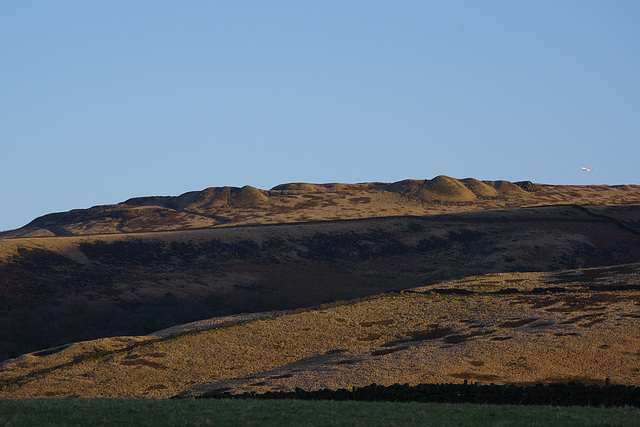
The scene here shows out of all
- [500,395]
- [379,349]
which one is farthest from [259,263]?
[500,395]

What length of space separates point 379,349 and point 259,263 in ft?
195

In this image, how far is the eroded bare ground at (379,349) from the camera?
38.2 m

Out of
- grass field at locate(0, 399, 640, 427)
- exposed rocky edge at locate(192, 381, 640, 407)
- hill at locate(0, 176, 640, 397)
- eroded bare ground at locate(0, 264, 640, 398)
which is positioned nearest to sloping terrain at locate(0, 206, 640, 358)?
hill at locate(0, 176, 640, 397)

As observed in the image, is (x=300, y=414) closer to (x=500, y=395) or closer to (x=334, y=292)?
(x=500, y=395)

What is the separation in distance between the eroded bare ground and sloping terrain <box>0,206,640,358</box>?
1954 centimetres

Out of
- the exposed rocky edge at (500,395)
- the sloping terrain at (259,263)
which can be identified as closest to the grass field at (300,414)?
the exposed rocky edge at (500,395)

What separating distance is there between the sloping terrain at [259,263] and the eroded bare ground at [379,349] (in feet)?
64.1

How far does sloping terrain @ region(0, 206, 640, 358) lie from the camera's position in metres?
75.6

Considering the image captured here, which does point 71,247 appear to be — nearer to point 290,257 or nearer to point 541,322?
point 290,257

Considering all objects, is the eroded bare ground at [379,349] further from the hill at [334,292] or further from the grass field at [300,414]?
the grass field at [300,414]

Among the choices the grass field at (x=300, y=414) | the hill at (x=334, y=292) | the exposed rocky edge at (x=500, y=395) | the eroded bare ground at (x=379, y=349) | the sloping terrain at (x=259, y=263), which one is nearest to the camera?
the grass field at (x=300, y=414)

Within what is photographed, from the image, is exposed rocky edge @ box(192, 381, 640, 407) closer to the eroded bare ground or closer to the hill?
the eroded bare ground

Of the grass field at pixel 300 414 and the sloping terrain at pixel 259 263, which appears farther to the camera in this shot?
the sloping terrain at pixel 259 263

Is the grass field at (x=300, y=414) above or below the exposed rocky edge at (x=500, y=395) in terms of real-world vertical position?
above
